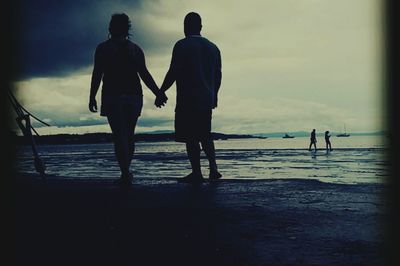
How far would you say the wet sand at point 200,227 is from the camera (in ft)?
8.19

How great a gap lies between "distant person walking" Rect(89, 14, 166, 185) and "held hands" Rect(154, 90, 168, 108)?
0.27 meters

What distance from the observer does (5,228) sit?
10.5 feet

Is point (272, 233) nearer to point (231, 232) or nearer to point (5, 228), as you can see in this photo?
point (231, 232)

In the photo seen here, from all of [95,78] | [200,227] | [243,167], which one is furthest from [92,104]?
→ [243,167]

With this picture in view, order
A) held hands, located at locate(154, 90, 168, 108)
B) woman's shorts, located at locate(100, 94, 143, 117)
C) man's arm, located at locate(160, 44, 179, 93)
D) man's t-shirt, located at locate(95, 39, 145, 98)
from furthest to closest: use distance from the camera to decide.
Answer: man's arm, located at locate(160, 44, 179, 93), held hands, located at locate(154, 90, 168, 108), man's t-shirt, located at locate(95, 39, 145, 98), woman's shorts, located at locate(100, 94, 143, 117)

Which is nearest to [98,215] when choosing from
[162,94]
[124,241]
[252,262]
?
[124,241]

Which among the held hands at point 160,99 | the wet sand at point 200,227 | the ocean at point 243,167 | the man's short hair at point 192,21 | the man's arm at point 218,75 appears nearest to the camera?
the wet sand at point 200,227

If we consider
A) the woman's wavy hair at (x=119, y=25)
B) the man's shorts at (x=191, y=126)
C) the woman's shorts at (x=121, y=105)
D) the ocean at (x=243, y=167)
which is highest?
the woman's wavy hair at (x=119, y=25)

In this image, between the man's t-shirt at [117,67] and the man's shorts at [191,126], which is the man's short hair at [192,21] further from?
the man's shorts at [191,126]

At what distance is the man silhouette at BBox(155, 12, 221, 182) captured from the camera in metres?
6.69

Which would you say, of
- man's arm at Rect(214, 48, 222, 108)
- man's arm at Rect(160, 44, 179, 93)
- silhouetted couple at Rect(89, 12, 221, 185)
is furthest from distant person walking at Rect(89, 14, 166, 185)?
man's arm at Rect(214, 48, 222, 108)

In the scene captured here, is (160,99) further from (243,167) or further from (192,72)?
(243,167)

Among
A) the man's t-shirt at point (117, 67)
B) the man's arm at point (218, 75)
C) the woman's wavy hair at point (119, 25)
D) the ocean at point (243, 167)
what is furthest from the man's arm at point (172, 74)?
the ocean at point (243, 167)

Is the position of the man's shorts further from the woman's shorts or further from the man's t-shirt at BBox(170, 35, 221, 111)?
the woman's shorts
